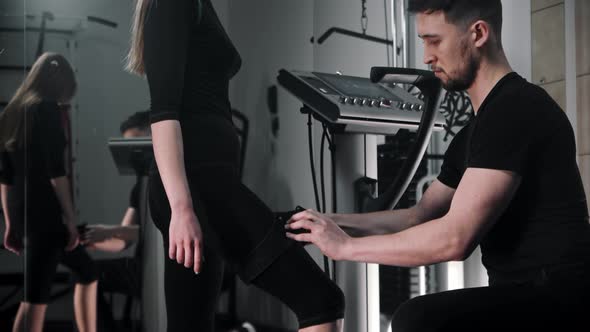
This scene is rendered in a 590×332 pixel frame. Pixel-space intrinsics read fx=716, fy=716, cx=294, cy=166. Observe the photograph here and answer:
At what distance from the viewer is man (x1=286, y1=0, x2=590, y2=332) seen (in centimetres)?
151

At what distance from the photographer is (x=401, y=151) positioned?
6.88 ft

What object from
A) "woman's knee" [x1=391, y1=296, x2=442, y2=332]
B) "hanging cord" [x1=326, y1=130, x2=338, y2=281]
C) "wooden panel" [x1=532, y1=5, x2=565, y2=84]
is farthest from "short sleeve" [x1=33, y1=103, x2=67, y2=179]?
"wooden panel" [x1=532, y1=5, x2=565, y2=84]

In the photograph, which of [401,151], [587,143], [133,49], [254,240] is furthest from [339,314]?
[587,143]

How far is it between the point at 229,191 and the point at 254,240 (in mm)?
134

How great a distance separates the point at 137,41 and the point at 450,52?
0.77m

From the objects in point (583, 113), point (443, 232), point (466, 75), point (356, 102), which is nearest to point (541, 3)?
point (583, 113)

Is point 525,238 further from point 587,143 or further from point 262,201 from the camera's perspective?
point 587,143

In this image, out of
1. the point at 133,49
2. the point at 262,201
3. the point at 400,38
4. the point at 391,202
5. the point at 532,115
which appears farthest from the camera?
the point at 400,38

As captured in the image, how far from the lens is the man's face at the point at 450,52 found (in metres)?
1.79

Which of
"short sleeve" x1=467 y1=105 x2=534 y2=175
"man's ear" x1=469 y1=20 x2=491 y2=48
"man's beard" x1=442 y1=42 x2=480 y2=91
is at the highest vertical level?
"man's ear" x1=469 y1=20 x2=491 y2=48

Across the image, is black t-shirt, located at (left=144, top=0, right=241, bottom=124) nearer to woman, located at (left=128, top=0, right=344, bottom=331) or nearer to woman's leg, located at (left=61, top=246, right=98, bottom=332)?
woman, located at (left=128, top=0, right=344, bottom=331)

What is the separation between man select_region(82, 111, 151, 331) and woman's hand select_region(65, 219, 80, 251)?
21 millimetres

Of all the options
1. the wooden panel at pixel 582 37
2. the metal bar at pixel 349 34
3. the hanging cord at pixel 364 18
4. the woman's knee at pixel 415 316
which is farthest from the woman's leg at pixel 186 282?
the wooden panel at pixel 582 37

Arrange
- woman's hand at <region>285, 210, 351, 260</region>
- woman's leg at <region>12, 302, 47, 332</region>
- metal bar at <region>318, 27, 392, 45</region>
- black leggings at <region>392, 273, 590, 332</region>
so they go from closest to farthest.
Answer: black leggings at <region>392, 273, 590, 332</region> → woman's hand at <region>285, 210, 351, 260</region> → woman's leg at <region>12, 302, 47, 332</region> → metal bar at <region>318, 27, 392, 45</region>
